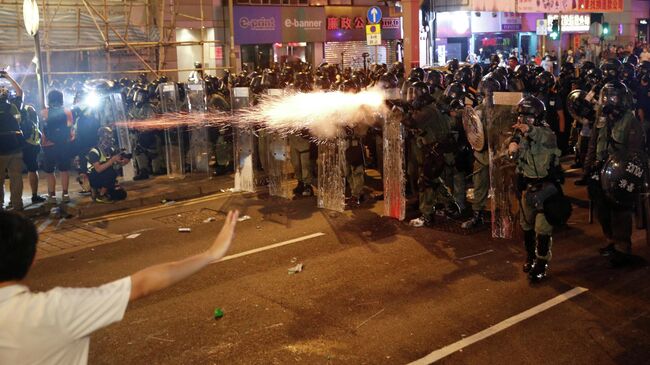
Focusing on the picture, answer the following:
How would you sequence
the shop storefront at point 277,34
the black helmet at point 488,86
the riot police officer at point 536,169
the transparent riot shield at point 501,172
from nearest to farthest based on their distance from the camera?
the riot police officer at point 536,169
the transparent riot shield at point 501,172
the black helmet at point 488,86
the shop storefront at point 277,34

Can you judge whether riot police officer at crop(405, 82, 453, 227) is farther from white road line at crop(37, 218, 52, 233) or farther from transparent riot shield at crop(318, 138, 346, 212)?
white road line at crop(37, 218, 52, 233)

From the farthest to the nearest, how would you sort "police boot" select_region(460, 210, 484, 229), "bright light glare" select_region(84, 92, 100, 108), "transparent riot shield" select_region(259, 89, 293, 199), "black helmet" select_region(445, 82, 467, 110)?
"bright light glare" select_region(84, 92, 100, 108) < "transparent riot shield" select_region(259, 89, 293, 199) < "black helmet" select_region(445, 82, 467, 110) < "police boot" select_region(460, 210, 484, 229)

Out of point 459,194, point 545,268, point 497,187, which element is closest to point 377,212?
point 459,194

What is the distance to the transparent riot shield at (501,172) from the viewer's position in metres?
8.36

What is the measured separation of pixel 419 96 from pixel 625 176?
3106mm

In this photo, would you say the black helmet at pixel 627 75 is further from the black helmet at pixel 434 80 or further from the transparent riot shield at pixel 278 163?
the transparent riot shield at pixel 278 163

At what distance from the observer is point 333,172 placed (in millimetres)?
10508

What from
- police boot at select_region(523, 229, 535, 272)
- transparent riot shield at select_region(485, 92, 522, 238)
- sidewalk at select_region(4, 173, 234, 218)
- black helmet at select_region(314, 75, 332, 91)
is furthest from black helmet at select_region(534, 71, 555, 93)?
police boot at select_region(523, 229, 535, 272)

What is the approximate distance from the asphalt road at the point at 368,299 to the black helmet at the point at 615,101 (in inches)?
62.4

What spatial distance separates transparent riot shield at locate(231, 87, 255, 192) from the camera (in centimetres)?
1189

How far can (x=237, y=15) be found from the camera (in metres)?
27.6

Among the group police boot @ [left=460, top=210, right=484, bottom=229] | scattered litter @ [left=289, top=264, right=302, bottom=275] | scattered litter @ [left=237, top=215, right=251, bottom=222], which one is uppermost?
police boot @ [left=460, top=210, right=484, bottom=229]

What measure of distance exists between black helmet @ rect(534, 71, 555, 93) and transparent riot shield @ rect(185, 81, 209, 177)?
6.26 m

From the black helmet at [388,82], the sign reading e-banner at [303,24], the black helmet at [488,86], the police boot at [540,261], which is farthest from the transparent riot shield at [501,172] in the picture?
the sign reading e-banner at [303,24]
